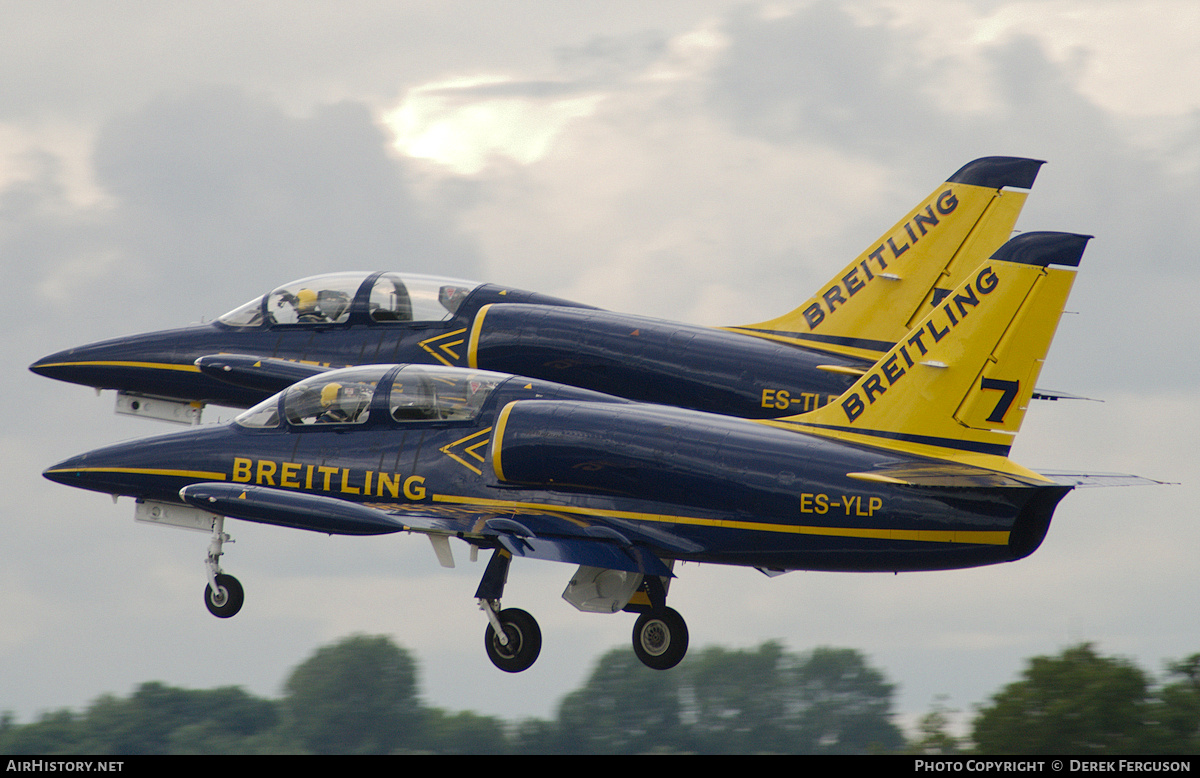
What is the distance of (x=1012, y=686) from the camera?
49.2 metres

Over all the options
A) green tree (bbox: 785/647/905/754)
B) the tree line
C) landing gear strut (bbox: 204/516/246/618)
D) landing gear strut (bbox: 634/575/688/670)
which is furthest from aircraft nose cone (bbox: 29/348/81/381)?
green tree (bbox: 785/647/905/754)

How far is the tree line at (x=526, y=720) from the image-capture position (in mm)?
76688

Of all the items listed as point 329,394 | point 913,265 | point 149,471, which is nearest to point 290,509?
point 329,394

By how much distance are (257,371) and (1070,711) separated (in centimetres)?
3036

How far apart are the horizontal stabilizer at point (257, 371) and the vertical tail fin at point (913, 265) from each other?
7.64 metres

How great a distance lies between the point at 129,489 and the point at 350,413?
3461mm

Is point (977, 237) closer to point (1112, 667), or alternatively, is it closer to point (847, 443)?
point (847, 443)

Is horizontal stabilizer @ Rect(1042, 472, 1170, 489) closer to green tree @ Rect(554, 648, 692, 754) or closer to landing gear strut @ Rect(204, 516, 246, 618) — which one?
landing gear strut @ Rect(204, 516, 246, 618)

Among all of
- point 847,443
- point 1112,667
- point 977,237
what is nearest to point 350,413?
point 847,443

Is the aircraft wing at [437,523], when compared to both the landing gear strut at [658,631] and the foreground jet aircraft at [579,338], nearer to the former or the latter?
the landing gear strut at [658,631]

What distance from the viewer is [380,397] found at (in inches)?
842

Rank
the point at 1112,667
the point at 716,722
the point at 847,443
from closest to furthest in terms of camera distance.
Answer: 1. the point at 847,443
2. the point at 1112,667
3. the point at 716,722

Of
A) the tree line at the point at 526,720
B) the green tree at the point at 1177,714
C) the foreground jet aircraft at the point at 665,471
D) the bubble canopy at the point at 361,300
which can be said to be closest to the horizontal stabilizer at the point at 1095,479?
the foreground jet aircraft at the point at 665,471

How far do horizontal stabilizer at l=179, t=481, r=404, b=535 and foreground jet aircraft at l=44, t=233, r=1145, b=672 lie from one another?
0.03 meters
